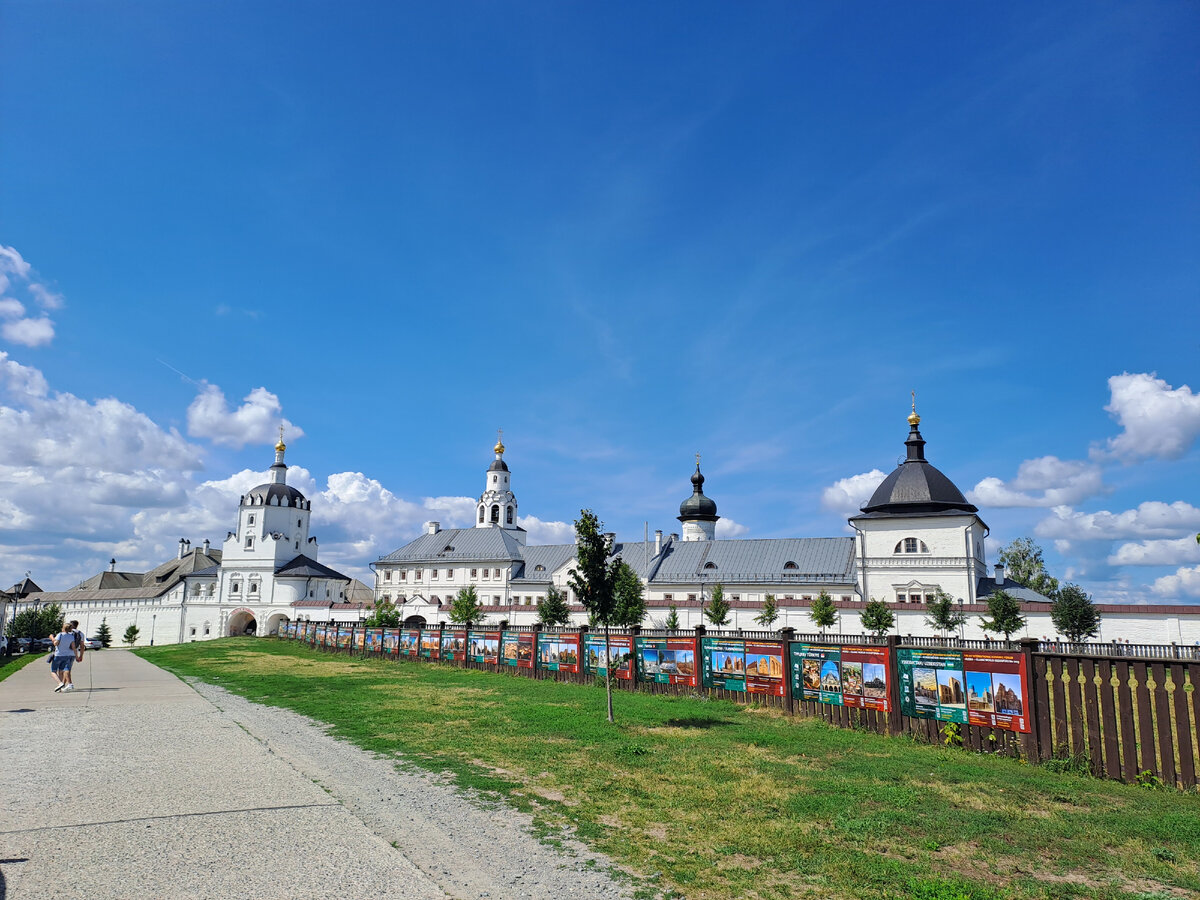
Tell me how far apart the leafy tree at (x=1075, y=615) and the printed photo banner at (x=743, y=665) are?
2812cm

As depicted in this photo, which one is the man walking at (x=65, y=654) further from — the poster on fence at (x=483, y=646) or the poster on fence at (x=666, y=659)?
the poster on fence at (x=666, y=659)

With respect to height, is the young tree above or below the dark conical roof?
below

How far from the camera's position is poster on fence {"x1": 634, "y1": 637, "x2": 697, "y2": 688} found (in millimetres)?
16953

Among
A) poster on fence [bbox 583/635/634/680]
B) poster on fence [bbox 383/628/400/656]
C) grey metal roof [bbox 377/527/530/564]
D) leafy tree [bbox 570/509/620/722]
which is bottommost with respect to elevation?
poster on fence [bbox 383/628/400/656]

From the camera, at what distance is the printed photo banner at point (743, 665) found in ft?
48.5

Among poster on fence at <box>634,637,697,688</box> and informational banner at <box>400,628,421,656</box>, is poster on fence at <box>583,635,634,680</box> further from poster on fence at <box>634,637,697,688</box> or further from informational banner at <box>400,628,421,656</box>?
informational banner at <box>400,628,421,656</box>

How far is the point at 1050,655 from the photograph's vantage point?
33.4ft

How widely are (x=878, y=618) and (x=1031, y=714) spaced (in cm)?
3510

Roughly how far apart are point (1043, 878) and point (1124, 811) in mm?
2547

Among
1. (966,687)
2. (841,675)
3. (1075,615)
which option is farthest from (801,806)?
(1075,615)

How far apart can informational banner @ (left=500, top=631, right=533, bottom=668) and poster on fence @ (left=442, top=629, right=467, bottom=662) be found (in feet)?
9.31

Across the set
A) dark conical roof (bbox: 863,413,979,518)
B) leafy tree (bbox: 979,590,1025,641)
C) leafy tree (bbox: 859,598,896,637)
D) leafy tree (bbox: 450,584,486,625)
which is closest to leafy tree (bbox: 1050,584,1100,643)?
leafy tree (bbox: 979,590,1025,641)

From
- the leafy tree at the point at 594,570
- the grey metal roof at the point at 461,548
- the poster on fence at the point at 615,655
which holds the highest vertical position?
the grey metal roof at the point at 461,548

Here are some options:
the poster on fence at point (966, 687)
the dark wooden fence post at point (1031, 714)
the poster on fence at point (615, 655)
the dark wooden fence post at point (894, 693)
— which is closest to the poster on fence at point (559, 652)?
the poster on fence at point (615, 655)
